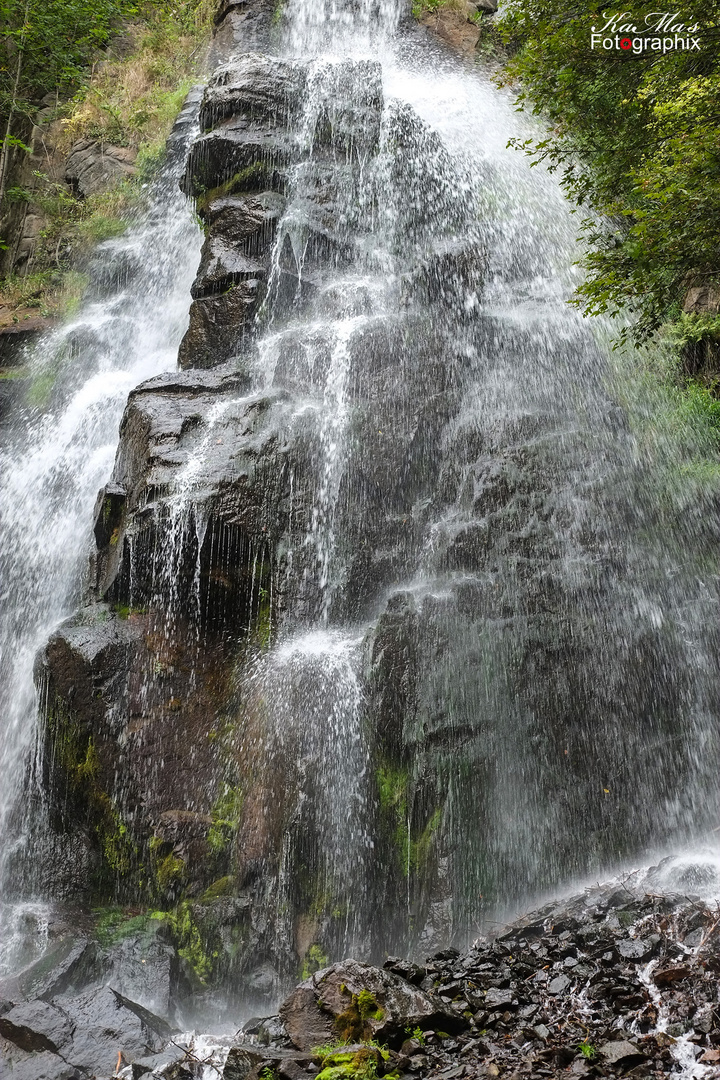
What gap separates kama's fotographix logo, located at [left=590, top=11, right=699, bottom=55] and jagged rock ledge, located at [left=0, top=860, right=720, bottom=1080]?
25.0 feet

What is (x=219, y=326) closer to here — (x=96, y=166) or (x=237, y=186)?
(x=237, y=186)

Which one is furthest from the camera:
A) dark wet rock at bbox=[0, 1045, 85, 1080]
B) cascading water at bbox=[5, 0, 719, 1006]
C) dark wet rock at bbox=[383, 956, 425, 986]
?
cascading water at bbox=[5, 0, 719, 1006]

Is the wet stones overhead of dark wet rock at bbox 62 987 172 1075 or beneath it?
overhead

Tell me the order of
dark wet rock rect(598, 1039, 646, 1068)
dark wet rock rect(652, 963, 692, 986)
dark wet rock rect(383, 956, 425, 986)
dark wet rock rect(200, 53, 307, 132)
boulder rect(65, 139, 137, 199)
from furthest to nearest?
boulder rect(65, 139, 137, 199) < dark wet rock rect(200, 53, 307, 132) < dark wet rock rect(383, 956, 425, 986) < dark wet rock rect(652, 963, 692, 986) < dark wet rock rect(598, 1039, 646, 1068)

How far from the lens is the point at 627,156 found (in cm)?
852

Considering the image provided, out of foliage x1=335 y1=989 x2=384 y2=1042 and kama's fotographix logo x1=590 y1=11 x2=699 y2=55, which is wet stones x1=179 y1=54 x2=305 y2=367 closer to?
kama's fotographix logo x1=590 y1=11 x2=699 y2=55

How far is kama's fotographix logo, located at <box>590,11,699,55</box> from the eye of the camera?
7309 mm

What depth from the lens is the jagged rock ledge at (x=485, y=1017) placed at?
4176mm

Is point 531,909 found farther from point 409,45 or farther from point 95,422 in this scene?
point 409,45

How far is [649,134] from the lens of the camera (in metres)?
9.48

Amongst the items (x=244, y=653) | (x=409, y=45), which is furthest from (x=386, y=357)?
(x=409, y=45)

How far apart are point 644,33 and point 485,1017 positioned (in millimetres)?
9367

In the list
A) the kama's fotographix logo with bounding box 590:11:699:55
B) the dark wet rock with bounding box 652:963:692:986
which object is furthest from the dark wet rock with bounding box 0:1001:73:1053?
the kama's fotographix logo with bounding box 590:11:699:55

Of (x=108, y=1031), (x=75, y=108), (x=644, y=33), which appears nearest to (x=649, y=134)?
(x=644, y=33)
